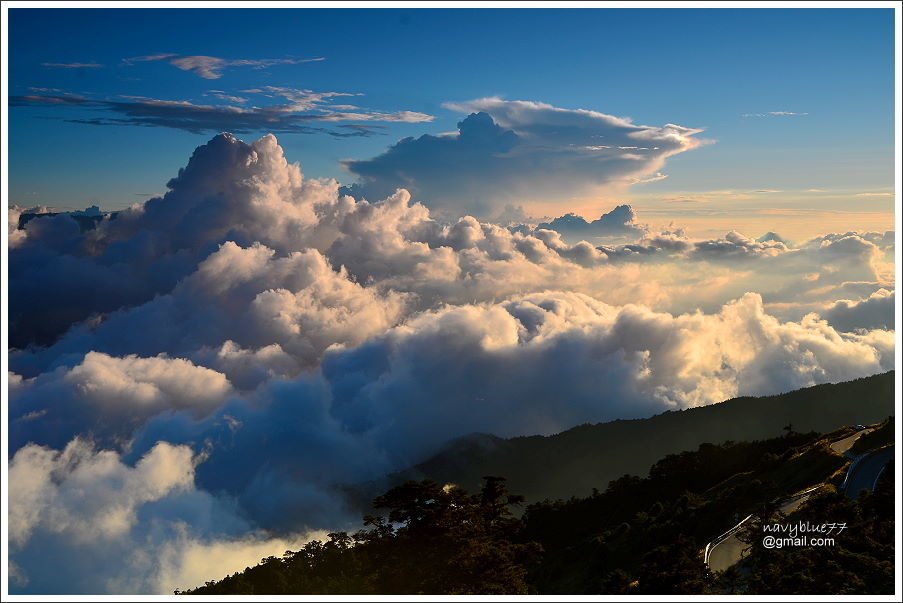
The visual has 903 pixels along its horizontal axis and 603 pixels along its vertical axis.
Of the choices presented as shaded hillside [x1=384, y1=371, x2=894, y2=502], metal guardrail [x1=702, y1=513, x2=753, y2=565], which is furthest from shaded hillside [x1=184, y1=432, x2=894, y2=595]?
shaded hillside [x1=384, y1=371, x2=894, y2=502]

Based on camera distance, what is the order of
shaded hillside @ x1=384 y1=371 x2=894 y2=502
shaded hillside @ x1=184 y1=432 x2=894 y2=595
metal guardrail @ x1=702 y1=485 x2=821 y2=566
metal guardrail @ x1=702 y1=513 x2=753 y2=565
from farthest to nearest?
shaded hillside @ x1=384 y1=371 x2=894 y2=502 < metal guardrail @ x1=702 y1=485 x2=821 y2=566 < metal guardrail @ x1=702 y1=513 x2=753 y2=565 < shaded hillside @ x1=184 y1=432 x2=894 y2=595

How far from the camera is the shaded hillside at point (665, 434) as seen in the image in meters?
109

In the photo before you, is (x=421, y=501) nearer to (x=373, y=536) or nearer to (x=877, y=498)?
(x=373, y=536)

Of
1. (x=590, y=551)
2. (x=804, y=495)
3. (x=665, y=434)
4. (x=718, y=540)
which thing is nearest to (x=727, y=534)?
(x=718, y=540)

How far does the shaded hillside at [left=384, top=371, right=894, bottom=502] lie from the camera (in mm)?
108812

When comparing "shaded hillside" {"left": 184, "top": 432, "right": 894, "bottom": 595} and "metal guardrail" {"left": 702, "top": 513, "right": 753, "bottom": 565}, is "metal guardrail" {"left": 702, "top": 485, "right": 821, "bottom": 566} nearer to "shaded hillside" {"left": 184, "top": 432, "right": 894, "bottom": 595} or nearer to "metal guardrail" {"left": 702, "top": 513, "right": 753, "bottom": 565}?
"metal guardrail" {"left": 702, "top": 513, "right": 753, "bottom": 565}

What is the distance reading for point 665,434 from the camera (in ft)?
434

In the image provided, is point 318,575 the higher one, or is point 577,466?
point 318,575

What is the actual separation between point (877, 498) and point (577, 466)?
10256 cm

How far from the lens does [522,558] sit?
30422mm

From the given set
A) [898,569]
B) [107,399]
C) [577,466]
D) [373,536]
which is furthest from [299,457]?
[898,569]

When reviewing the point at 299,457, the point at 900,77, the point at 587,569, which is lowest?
the point at 299,457

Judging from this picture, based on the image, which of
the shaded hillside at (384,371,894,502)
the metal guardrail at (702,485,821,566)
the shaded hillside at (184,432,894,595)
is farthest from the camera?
the shaded hillside at (384,371,894,502)

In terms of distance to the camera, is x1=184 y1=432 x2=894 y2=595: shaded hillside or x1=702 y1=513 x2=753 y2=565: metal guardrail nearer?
x1=184 y1=432 x2=894 y2=595: shaded hillside
